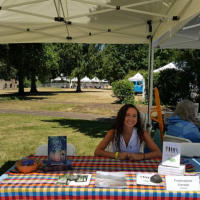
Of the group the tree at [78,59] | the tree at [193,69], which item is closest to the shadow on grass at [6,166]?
the tree at [193,69]

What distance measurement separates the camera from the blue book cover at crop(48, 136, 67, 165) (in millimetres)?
2312

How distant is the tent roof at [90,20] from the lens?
4133 millimetres

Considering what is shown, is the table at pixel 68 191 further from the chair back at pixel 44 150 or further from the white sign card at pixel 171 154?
the chair back at pixel 44 150

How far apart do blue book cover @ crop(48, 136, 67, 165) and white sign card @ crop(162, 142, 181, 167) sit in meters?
0.95

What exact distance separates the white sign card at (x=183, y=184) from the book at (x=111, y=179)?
376mm

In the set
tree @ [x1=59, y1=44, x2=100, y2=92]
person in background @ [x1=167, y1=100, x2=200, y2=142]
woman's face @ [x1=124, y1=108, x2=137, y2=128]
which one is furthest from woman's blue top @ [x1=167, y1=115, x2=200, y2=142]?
tree @ [x1=59, y1=44, x2=100, y2=92]

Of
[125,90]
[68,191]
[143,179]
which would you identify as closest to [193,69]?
[125,90]

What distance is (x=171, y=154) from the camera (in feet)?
7.22

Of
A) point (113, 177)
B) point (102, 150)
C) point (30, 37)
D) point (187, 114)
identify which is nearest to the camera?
point (113, 177)

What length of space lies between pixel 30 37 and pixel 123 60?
3176cm

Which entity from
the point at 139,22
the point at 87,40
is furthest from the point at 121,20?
the point at 87,40

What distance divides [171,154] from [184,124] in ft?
6.03

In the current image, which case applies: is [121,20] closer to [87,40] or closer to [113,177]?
[87,40]

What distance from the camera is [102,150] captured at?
3.04 m
